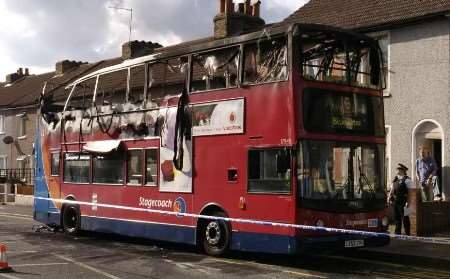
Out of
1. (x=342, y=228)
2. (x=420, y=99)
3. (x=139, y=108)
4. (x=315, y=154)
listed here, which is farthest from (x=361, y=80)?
(x=420, y=99)

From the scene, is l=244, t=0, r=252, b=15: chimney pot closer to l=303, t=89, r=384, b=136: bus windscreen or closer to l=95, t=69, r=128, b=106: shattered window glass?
l=95, t=69, r=128, b=106: shattered window glass

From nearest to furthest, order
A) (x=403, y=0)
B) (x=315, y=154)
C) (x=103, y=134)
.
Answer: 1. (x=315, y=154)
2. (x=103, y=134)
3. (x=403, y=0)

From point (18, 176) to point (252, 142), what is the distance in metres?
33.8

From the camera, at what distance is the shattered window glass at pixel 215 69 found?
12.4 m

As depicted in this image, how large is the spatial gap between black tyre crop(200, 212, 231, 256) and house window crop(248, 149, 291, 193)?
106cm

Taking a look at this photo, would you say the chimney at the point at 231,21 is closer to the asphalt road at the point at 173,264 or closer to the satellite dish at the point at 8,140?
the asphalt road at the point at 173,264

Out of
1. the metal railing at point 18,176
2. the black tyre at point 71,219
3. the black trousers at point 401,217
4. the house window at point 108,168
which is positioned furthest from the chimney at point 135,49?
the black trousers at point 401,217

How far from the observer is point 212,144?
→ 12.8 meters

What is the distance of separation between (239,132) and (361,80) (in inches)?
98.7

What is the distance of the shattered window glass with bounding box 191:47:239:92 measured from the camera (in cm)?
1239

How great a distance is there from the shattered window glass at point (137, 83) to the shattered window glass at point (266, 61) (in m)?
3.22

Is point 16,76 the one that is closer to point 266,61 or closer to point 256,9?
point 256,9

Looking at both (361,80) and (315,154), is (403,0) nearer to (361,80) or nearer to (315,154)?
(361,80)

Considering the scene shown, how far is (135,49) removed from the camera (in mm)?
36281
